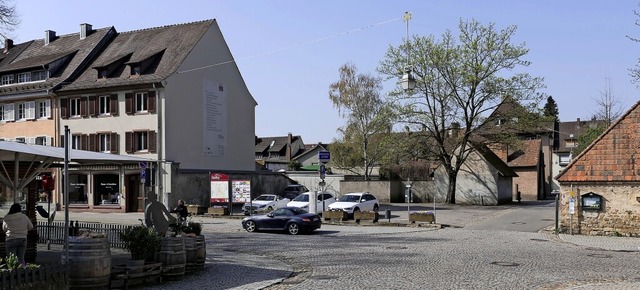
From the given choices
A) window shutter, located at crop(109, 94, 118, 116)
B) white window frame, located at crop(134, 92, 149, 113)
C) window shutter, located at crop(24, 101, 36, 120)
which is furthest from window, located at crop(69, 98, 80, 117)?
white window frame, located at crop(134, 92, 149, 113)

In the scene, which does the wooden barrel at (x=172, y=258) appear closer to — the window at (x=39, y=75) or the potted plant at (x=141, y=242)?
the potted plant at (x=141, y=242)

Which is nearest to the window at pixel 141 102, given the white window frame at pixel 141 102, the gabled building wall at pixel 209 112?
the white window frame at pixel 141 102

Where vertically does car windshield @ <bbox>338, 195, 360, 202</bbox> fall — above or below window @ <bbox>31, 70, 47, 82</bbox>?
below

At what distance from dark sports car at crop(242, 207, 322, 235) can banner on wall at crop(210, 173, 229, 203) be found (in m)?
9.57

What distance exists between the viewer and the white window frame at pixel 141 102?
1748 inches

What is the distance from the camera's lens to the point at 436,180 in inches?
2142

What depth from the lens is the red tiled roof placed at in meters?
27.1

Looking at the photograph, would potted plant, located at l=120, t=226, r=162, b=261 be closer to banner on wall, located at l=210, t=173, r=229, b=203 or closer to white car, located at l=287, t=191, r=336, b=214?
banner on wall, located at l=210, t=173, r=229, b=203

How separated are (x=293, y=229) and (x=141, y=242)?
47.3ft

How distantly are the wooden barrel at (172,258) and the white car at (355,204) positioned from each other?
75.7 feet

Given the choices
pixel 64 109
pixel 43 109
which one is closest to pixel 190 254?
pixel 64 109

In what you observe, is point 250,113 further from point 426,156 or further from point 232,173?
point 426,156

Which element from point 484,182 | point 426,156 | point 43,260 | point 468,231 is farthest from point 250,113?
point 43,260

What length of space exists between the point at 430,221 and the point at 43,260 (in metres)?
20.7
